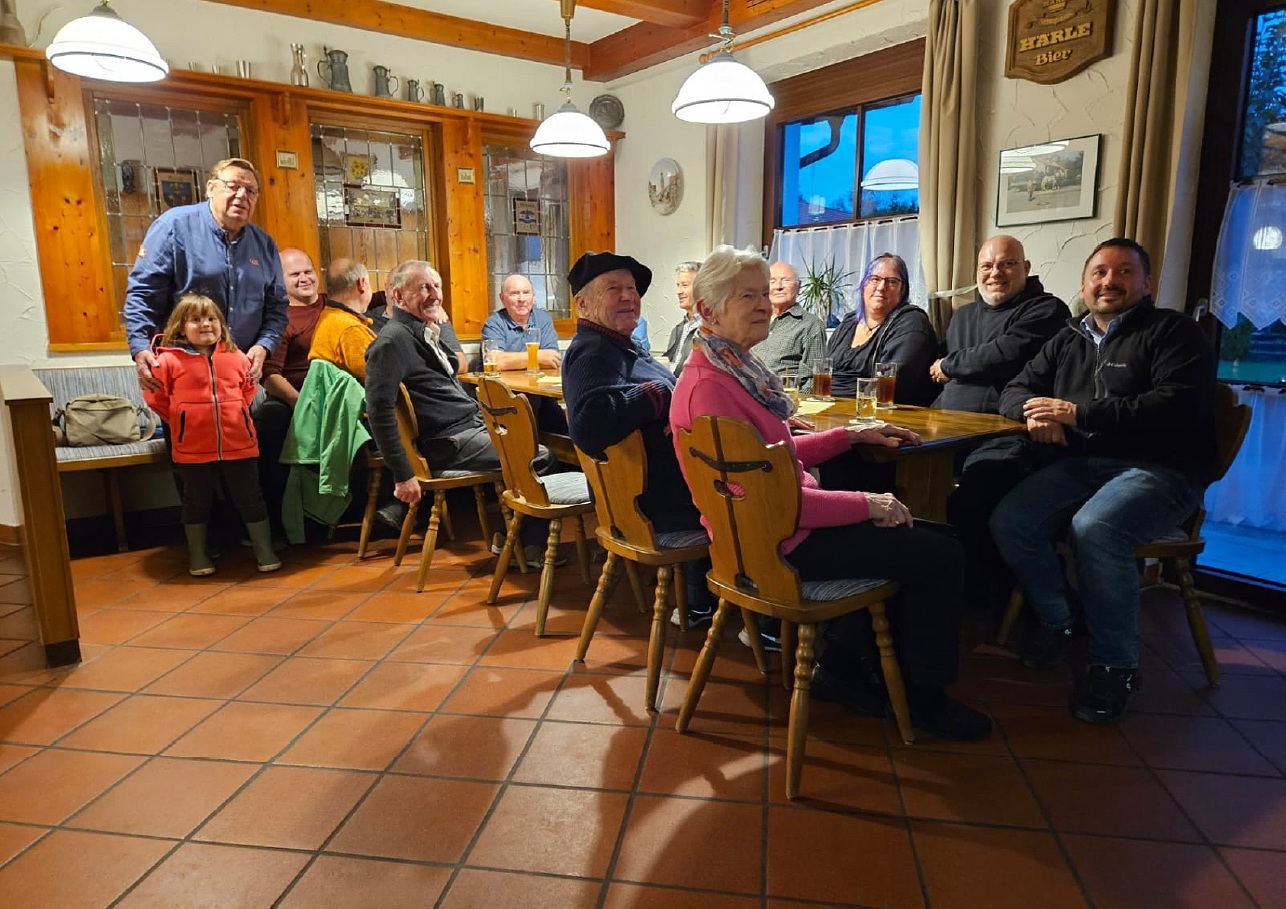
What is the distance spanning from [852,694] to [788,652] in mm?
208

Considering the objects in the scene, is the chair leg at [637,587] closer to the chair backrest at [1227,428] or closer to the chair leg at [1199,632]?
the chair leg at [1199,632]

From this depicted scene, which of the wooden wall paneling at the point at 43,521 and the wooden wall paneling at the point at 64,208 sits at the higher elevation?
the wooden wall paneling at the point at 64,208

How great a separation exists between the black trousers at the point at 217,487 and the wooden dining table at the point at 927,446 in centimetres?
240

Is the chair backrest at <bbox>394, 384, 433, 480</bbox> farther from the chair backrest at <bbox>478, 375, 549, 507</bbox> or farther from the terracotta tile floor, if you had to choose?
the terracotta tile floor

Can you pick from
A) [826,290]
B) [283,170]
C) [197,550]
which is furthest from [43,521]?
[826,290]

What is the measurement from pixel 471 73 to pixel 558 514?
3.99 meters

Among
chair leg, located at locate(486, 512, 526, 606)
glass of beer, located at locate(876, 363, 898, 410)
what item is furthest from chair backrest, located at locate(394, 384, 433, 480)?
glass of beer, located at locate(876, 363, 898, 410)

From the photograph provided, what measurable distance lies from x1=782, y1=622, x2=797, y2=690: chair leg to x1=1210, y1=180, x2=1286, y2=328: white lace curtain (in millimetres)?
2212

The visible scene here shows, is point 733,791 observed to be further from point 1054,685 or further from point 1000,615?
point 1000,615

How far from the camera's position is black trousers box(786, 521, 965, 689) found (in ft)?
6.27

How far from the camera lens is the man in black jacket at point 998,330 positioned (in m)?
3.06

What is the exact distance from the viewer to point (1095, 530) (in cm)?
231

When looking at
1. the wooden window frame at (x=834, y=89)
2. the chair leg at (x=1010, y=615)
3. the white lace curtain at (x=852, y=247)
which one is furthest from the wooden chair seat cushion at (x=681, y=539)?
the wooden window frame at (x=834, y=89)

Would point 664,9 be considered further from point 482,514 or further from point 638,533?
point 638,533
